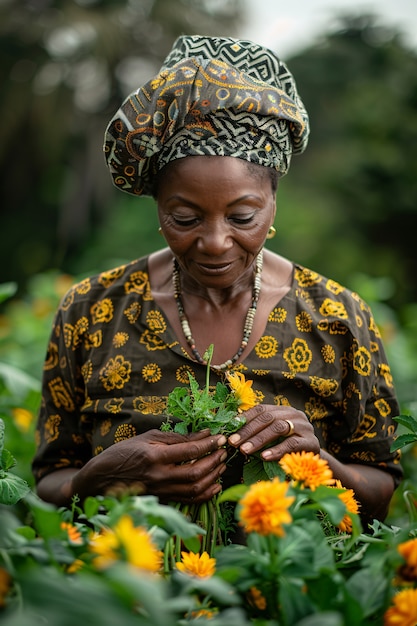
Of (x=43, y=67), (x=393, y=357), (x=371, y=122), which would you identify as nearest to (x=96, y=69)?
(x=43, y=67)

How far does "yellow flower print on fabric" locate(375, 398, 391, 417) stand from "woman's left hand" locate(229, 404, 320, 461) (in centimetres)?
52

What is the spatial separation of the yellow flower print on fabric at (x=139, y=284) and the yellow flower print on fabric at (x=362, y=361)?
2.31 ft

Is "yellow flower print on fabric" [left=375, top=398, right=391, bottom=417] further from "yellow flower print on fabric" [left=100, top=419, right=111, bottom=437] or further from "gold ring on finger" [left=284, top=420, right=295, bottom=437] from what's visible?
"yellow flower print on fabric" [left=100, top=419, right=111, bottom=437]

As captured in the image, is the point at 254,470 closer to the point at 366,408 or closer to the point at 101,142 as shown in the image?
the point at 366,408

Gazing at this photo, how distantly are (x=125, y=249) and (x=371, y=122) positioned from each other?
12.0 ft

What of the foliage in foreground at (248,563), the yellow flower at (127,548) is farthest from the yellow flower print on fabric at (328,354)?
the yellow flower at (127,548)

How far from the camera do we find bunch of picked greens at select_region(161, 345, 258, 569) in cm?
182

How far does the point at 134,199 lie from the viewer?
40.4 ft

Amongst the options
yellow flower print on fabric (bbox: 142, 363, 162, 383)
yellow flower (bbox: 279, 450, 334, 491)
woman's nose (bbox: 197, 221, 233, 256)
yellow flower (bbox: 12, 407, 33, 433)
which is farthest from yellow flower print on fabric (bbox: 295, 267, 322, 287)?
yellow flower (bbox: 12, 407, 33, 433)

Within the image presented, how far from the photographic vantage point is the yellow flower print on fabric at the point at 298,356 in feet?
7.89

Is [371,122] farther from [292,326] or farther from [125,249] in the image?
[292,326]

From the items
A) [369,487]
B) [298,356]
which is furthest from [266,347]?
→ [369,487]

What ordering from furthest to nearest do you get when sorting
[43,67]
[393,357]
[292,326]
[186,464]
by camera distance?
[43,67]
[393,357]
[292,326]
[186,464]

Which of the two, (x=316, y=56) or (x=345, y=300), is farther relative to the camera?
(x=316, y=56)
